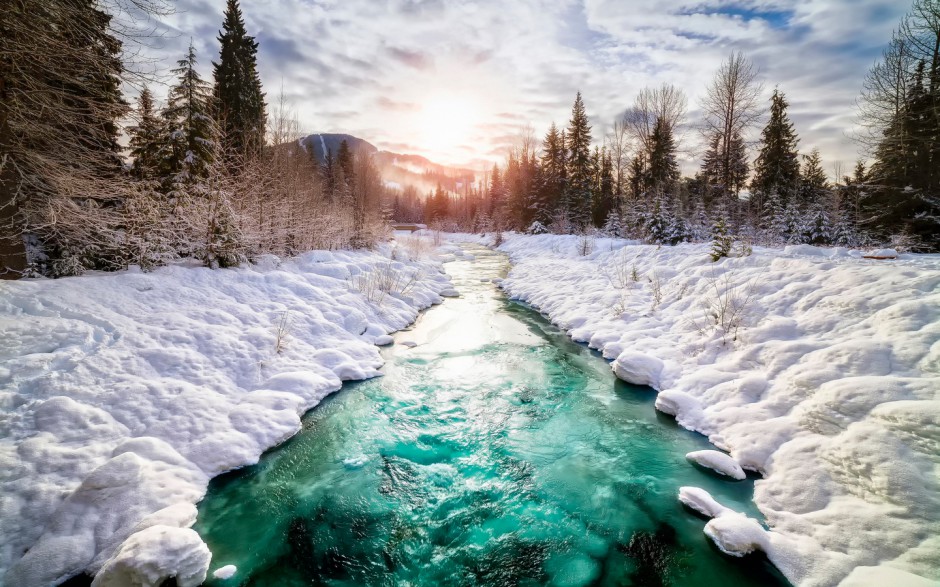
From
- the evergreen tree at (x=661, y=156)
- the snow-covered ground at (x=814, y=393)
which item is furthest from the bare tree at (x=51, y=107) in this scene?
the evergreen tree at (x=661, y=156)

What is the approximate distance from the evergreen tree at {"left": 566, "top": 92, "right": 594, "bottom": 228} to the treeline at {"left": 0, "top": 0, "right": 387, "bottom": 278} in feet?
77.0

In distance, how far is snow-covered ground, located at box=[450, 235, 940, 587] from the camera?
294cm

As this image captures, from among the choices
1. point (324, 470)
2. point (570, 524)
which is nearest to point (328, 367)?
point (324, 470)

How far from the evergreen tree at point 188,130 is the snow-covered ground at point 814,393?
12.6 metres

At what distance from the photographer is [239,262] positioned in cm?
959

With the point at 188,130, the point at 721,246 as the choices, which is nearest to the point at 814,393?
the point at 721,246

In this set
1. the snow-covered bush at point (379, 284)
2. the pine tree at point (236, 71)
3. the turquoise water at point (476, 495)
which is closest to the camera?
the turquoise water at point (476, 495)

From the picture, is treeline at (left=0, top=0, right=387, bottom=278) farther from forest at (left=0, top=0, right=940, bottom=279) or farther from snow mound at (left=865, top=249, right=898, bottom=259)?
snow mound at (left=865, top=249, right=898, bottom=259)

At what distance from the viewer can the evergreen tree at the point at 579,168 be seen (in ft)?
107

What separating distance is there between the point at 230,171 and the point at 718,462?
51.7ft

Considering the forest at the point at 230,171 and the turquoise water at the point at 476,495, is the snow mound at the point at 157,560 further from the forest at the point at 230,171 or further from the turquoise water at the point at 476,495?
the forest at the point at 230,171

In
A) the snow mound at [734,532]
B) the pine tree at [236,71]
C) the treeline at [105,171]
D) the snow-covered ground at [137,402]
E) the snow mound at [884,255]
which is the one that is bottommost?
the snow mound at [734,532]

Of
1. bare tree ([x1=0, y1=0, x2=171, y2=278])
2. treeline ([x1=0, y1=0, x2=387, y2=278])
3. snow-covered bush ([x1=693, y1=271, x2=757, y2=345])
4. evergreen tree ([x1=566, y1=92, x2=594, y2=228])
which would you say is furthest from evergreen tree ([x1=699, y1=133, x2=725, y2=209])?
bare tree ([x1=0, y1=0, x2=171, y2=278])

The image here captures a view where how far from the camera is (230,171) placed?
41.8 ft
